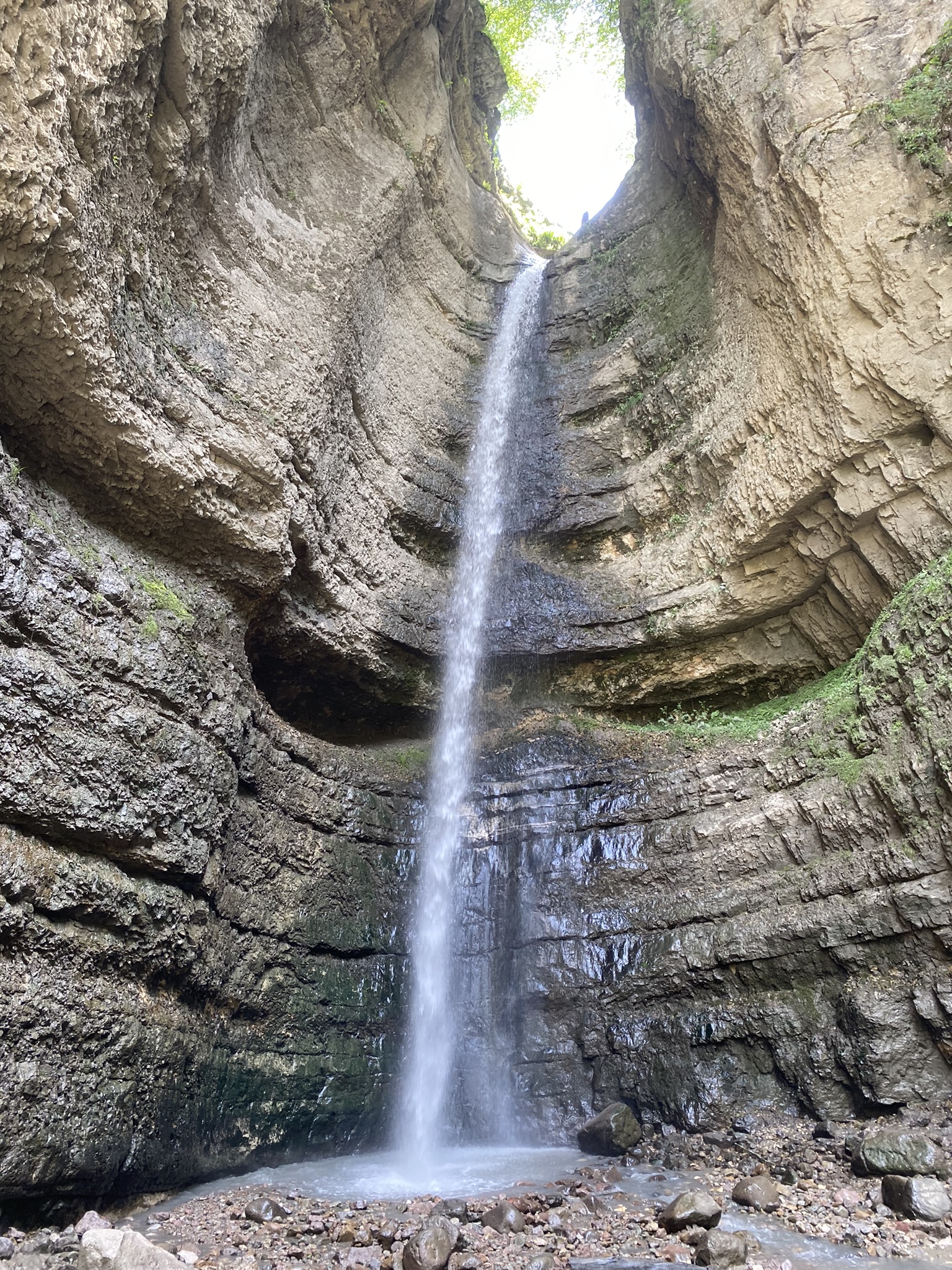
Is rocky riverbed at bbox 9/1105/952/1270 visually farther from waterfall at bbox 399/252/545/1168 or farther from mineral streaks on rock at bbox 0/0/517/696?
mineral streaks on rock at bbox 0/0/517/696

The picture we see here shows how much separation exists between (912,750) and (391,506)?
23.2 feet

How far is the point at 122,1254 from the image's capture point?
332 centimetres

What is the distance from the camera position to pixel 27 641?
5461mm

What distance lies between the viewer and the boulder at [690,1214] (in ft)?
14.1

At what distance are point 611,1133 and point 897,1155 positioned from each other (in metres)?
2.33

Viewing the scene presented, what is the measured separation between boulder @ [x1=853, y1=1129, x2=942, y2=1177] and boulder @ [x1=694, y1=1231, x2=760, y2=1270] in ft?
5.10

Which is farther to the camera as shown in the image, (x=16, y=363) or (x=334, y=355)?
(x=334, y=355)

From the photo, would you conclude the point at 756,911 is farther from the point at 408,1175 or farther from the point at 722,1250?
the point at 408,1175

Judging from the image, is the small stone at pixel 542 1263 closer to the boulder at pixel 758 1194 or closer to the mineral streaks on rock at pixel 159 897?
the boulder at pixel 758 1194

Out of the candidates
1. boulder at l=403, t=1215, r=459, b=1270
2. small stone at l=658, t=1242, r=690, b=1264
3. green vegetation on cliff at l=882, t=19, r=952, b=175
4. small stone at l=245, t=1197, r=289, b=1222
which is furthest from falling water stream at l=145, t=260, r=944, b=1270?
green vegetation on cliff at l=882, t=19, r=952, b=175

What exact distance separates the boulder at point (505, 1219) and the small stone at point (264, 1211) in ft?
4.35

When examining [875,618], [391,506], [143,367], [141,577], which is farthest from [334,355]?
[875,618]

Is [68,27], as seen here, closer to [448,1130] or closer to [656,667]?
[656,667]

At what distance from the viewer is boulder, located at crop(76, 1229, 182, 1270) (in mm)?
3301
